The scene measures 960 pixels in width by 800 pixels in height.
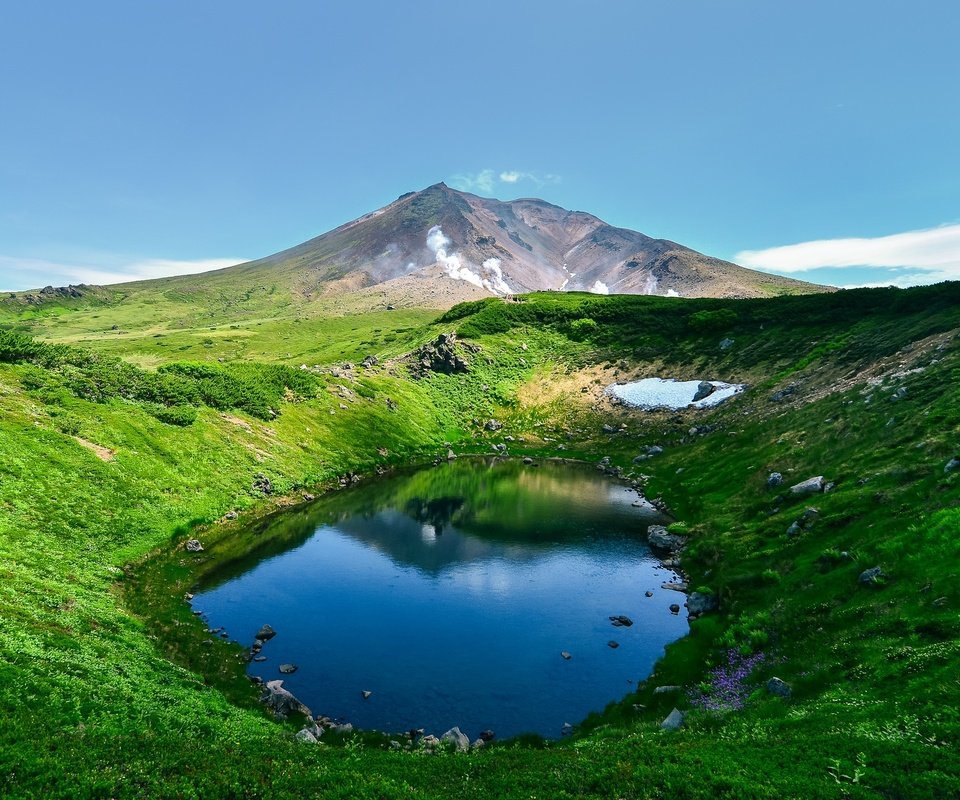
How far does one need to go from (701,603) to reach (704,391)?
6847 centimetres

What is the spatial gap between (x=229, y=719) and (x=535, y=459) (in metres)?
70.5

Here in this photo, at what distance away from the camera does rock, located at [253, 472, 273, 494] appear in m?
60.8

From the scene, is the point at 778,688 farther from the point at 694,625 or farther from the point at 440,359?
the point at 440,359

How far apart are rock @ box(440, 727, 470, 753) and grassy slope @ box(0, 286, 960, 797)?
3.72m

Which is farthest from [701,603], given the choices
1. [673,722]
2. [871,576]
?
[673,722]

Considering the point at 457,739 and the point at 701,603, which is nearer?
the point at 457,739

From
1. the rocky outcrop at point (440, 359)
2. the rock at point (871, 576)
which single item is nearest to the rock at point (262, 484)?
the rock at point (871, 576)

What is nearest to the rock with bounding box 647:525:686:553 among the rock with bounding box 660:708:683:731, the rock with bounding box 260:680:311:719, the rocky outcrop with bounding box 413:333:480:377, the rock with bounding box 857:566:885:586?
the rock with bounding box 857:566:885:586

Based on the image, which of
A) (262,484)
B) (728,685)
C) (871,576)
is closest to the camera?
(728,685)

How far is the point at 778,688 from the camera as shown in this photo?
23359 millimetres

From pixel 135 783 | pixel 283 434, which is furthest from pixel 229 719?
pixel 283 434

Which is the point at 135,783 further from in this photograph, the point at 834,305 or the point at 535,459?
the point at 834,305

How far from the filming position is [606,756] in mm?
18938

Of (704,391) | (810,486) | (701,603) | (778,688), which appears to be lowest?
(701,603)
